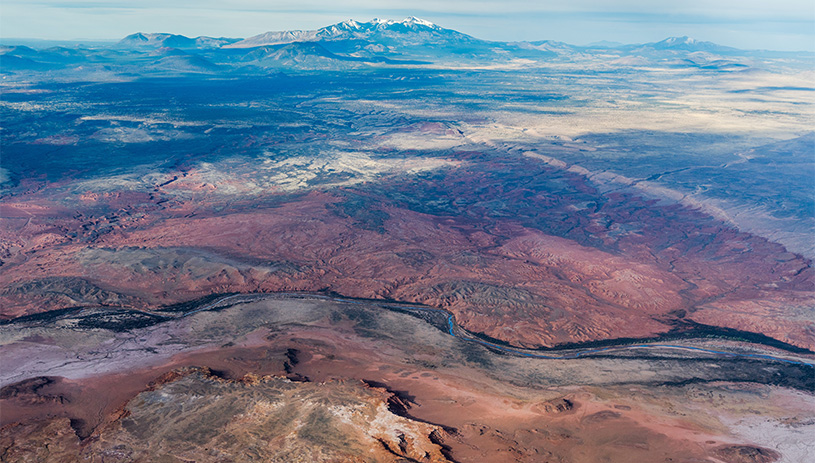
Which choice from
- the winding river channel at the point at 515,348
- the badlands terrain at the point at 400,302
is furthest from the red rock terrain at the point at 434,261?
the winding river channel at the point at 515,348

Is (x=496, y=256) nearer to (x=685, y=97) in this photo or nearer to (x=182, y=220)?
(x=182, y=220)

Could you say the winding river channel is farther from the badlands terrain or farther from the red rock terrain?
the red rock terrain

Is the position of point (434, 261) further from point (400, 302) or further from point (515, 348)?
point (515, 348)

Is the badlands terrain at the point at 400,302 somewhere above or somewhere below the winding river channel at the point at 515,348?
above

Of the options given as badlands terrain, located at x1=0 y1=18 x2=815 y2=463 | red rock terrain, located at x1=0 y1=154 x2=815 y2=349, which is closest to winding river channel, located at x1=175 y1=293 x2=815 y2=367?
badlands terrain, located at x1=0 y1=18 x2=815 y2=463

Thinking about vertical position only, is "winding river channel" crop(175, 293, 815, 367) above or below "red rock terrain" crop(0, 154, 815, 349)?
below

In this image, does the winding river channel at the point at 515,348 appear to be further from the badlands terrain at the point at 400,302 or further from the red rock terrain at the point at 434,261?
the red rock terrain at the point at 434,261

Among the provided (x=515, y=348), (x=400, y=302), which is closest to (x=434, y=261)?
(x=400, y=302)

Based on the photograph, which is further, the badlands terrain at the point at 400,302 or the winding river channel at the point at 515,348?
the winding river channel at the point at 515,348

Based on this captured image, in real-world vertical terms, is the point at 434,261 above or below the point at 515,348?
above

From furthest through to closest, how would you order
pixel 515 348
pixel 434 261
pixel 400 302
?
pixel 434 261 → pixel 400 302 → pixel 515 348
